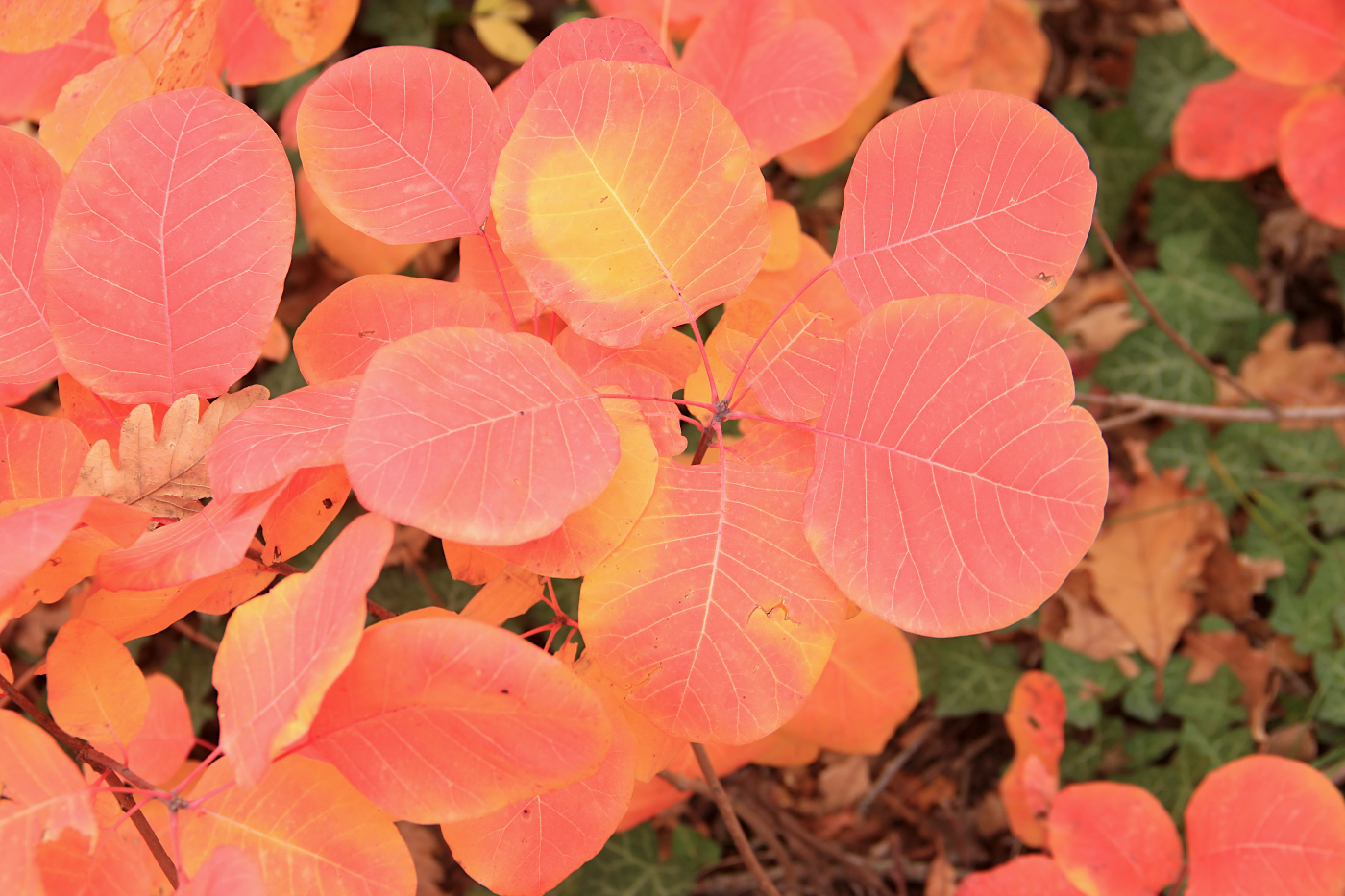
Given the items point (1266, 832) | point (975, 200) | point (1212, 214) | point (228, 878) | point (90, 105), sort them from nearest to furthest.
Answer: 1. point (228, 878)
2. point (975, 200)
3. point (90, 105)
4. point (1266, 832)
5. point (1212, 214)

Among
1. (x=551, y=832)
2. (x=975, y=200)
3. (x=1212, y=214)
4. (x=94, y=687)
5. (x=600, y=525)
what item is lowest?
(x=1212, y=214)

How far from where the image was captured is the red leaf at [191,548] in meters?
0.56

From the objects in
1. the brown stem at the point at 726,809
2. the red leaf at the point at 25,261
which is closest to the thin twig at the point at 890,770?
the brown stem at the point at 726,809

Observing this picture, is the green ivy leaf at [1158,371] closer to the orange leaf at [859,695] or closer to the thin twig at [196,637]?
the orange leaf at [859,695]

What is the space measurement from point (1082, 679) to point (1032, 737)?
245mm

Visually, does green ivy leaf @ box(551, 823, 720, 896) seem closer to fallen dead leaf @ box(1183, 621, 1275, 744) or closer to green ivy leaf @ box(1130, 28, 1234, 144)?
fallen dead leaf @ box(1183, 621, 1275, 744)

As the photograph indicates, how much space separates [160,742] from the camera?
39.4 inches

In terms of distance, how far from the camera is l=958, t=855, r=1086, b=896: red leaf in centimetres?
107

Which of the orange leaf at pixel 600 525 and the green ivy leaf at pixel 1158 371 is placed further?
the green ivy leaf at pixel 1158 371

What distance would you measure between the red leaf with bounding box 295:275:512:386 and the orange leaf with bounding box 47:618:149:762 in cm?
28

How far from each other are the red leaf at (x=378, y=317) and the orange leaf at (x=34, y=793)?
334mm

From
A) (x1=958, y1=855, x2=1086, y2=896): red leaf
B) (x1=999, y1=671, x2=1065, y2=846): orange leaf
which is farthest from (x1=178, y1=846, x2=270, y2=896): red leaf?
(x1=999, y1=671, x2=1065, y2=846): orange leaf

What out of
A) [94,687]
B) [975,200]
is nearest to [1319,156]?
[975,200]

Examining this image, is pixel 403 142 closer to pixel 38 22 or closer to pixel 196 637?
pixel 38 22
